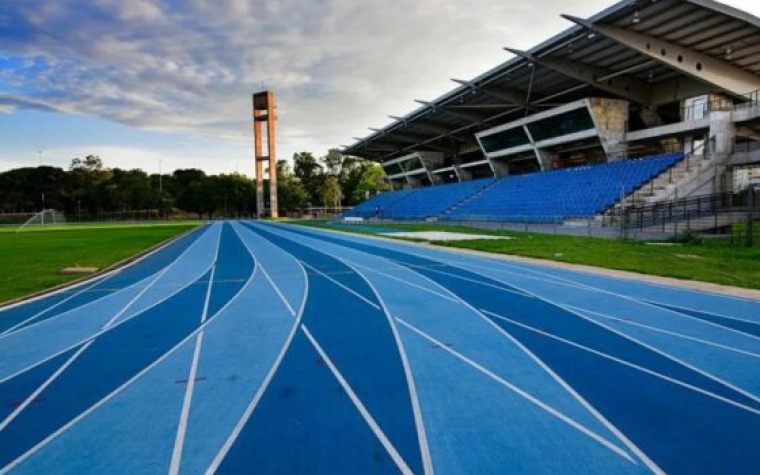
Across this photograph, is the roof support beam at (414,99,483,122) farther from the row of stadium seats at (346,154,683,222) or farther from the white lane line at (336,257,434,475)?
the white lane line at (336,257,434,475)

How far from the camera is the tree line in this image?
324 ft

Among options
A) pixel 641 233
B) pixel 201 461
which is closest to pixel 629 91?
pixel 641 233

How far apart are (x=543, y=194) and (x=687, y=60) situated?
11892 millimetres

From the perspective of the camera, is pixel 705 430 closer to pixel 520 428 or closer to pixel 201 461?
pixel 520 428

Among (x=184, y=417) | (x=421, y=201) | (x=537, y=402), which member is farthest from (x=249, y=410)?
(x=421, y=201)

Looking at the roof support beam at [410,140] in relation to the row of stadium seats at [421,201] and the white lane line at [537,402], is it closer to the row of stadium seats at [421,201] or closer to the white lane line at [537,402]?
the row of stadium seats at [421,201]

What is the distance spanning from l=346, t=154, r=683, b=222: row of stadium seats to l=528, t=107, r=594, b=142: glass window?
3255mm

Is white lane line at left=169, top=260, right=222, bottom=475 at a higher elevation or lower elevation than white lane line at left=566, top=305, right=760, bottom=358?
lower

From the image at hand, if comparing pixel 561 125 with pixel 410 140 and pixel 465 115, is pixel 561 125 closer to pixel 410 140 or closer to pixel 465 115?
pixel 465 115

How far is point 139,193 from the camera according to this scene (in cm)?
9862

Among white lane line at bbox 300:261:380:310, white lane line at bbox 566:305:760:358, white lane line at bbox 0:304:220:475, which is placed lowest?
white lane line at bbox 0:304:220:475

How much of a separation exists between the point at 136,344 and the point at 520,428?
5318 mm

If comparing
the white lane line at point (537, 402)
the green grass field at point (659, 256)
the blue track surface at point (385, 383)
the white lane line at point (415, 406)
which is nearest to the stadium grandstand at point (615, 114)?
the green grass field at point (659, 256)

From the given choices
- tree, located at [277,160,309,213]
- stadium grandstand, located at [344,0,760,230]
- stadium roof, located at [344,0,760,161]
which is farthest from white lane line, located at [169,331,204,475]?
tree, located at [277,160,309,213]
